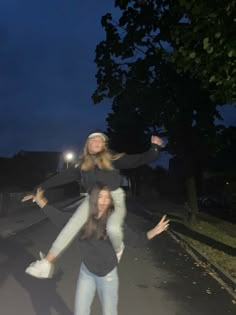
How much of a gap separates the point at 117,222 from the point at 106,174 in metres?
0.43

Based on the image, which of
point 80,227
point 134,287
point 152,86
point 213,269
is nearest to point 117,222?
point 80,227

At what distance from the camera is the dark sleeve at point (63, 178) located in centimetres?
502

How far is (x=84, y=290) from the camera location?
4719 millimetres

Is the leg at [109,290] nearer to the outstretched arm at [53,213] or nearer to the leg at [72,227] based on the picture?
the leg at [72,227]

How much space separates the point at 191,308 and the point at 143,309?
700mm

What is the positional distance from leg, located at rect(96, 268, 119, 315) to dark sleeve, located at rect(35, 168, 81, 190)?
0.92 meters

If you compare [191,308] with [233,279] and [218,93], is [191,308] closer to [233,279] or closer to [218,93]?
[233,279]

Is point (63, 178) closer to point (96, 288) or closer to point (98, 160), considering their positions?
point (98, 160)

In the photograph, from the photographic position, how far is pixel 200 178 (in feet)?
187

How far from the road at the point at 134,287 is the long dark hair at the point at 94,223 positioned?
0.30 meters

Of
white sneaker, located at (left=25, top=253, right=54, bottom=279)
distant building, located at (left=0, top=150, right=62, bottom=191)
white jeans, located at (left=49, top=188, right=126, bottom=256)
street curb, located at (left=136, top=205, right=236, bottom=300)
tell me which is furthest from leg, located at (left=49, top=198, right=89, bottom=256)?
distant building, located at (left=0, top=150, right=62, bottom=191)

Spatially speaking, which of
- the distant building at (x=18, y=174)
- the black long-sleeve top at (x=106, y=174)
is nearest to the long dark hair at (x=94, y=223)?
the black long-sleeve top at (x=106, y=174)

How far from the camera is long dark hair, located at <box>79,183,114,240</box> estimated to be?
4590 mm

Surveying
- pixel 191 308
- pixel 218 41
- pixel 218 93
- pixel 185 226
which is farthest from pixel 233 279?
pixel 185 226
